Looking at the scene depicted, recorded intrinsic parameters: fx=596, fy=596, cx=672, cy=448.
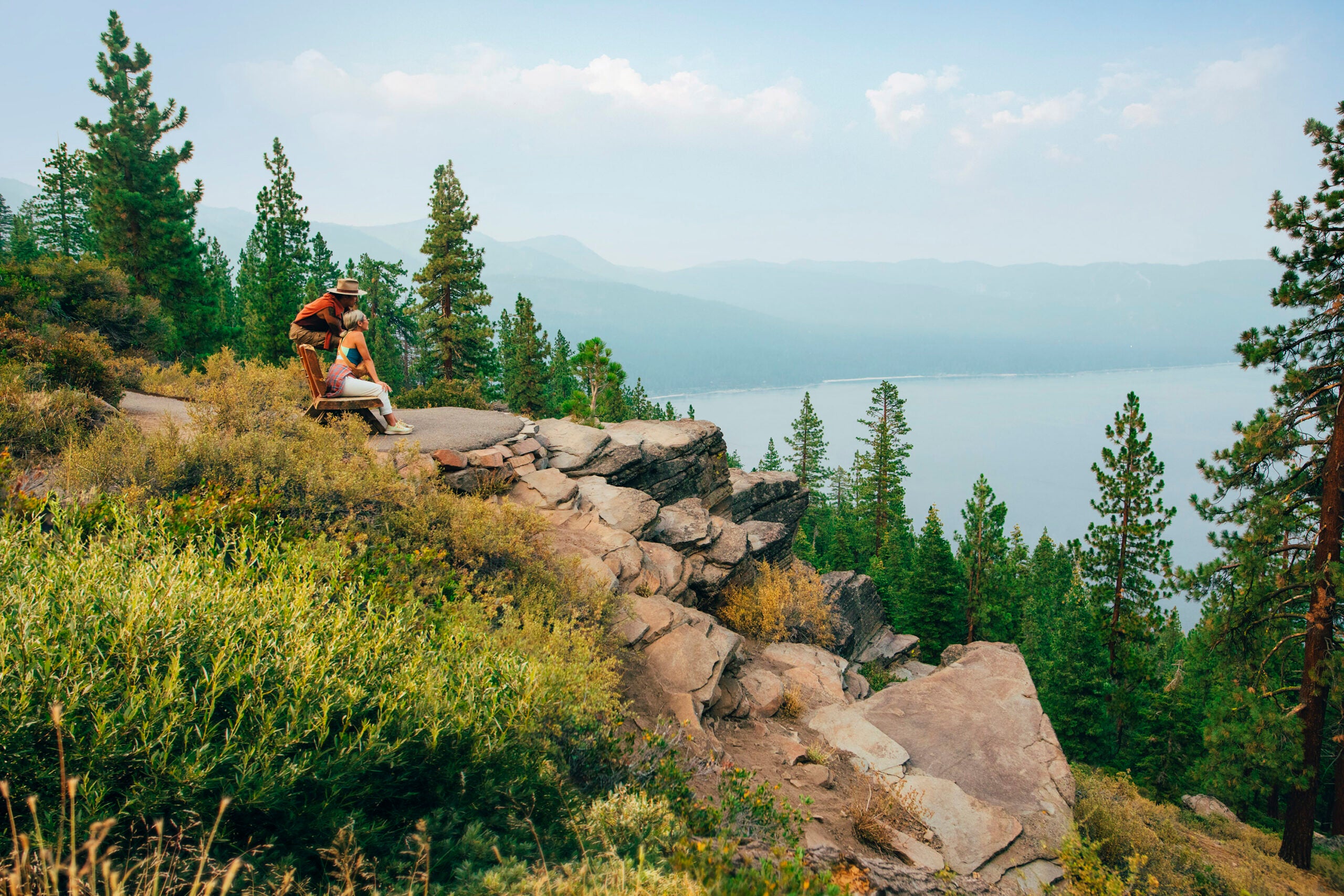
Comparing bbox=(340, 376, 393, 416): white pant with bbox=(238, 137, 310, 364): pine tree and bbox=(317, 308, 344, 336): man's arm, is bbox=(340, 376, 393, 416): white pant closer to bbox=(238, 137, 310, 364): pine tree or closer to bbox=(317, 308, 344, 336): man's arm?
bbox=(317, 308, 344, 336): man's arm

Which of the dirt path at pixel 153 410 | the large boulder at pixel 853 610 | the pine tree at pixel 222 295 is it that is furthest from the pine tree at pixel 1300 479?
the pine tree at pixel 222 295

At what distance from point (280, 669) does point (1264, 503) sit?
17639mm

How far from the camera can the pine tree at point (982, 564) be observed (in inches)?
1268

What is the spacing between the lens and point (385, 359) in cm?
4538

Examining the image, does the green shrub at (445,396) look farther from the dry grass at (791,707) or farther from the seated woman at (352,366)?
the dry grass at (791,707)

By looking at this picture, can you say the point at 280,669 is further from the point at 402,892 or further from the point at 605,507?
the point at 605,507

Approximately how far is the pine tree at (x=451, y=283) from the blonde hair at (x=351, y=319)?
1803 centimetres

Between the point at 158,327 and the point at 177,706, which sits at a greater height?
the point at 158,327

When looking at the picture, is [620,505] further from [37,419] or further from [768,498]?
[768,498]

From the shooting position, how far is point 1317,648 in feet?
41.2

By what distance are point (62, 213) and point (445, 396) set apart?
133ft

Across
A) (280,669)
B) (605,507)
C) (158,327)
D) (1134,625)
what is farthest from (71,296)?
(1134,625)

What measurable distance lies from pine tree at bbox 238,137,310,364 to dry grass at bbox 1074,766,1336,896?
106 feet

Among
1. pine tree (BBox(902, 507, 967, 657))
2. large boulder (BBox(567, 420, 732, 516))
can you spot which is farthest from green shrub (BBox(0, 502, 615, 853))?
pine tree (BBox(902, 507, 967, 657))
